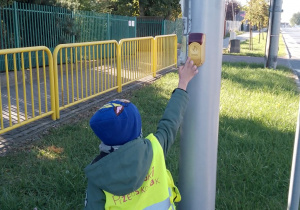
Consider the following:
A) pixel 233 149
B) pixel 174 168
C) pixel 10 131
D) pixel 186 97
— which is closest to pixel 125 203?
pixel 186 97

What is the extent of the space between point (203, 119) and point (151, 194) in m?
0.59

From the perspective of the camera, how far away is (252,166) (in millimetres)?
3938

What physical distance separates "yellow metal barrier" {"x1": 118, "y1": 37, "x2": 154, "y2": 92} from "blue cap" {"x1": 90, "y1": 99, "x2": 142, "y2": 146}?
6.30 m

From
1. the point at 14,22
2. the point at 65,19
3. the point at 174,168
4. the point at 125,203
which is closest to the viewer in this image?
the point at 125,203

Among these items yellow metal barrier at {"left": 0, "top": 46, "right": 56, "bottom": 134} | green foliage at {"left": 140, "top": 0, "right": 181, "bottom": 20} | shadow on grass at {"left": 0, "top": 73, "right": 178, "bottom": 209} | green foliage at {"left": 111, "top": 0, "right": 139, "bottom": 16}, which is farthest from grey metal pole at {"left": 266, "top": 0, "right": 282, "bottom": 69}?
green foliage at {"left": 111, "top": 0, "right": 139, "bottom": 16}

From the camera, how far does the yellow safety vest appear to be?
5.88 feet

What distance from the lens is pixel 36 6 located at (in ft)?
33.1

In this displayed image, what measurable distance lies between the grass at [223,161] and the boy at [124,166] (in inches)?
58.9

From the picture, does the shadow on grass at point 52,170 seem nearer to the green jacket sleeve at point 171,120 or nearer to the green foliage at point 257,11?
the green jacket sleeve at point 171,120

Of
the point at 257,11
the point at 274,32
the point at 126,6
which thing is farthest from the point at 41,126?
the point at 126,6

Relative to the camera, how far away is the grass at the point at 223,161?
3311mm

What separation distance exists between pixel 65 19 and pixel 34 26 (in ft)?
4.34

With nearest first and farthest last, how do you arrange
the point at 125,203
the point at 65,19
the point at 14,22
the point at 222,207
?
1. the point at 125,203
2. the point at 222,207
3. the point at 14,22
4. the point at 65,19

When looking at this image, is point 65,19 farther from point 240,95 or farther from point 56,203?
point 56,203
